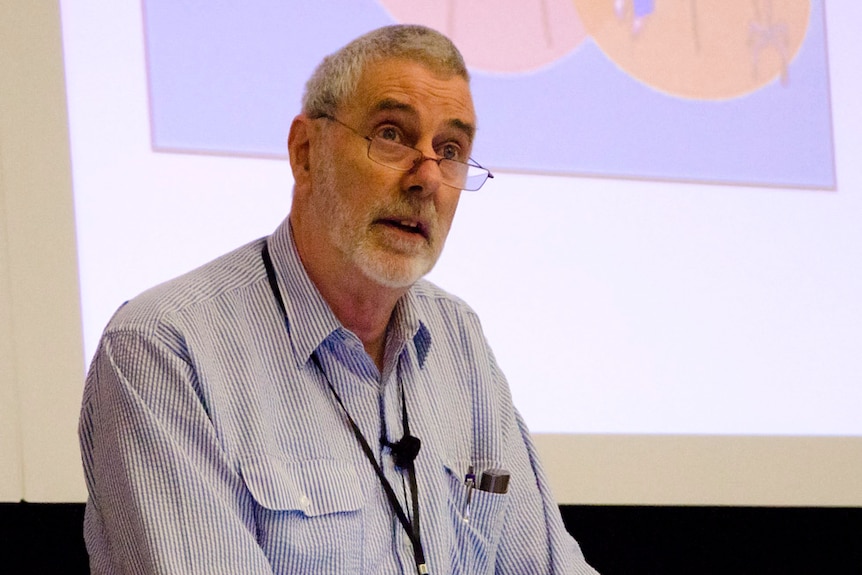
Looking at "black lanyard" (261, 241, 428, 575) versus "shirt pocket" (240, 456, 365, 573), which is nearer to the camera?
"shirt pocket" (240, 456, 365, 573)

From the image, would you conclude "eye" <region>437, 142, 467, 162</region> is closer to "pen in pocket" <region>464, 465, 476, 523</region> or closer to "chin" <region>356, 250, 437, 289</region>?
"chin" <region>356, 250, 437, 289</region>

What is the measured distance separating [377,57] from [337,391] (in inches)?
22.4

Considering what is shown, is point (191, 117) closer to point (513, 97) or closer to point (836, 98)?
point (513, 97)

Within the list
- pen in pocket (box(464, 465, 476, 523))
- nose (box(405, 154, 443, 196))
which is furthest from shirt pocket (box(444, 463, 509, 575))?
nose (box(405, 154, 443, 196))

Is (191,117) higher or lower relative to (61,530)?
higher

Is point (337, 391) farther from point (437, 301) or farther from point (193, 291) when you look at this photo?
point (437, 301)

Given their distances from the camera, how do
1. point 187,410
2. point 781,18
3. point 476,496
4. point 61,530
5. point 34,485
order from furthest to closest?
point 781,18 → point 61,530 → point 34,485 → point 476,496 → point 187,410

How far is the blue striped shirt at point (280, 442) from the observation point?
143 cm

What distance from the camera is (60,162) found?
2.23 metres

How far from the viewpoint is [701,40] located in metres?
2.90

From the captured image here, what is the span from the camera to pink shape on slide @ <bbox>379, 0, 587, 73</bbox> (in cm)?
264

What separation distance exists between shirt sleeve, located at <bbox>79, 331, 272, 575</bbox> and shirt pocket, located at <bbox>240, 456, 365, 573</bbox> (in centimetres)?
3

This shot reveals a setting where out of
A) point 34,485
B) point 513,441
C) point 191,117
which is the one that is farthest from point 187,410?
point 191,117

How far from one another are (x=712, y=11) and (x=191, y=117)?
4.86 feet
